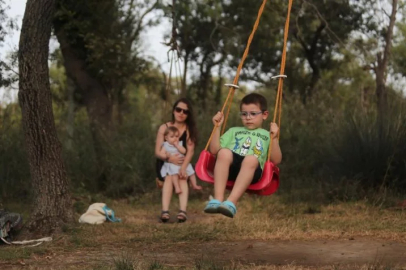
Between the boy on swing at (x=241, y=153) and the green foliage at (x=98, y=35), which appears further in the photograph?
the green foliage at (x=98, y=35)

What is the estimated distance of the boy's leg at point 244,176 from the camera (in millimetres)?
5996

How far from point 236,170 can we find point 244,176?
0.65 ft

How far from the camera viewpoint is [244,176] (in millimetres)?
6039

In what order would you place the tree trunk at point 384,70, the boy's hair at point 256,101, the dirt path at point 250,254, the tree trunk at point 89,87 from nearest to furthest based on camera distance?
the dirt path at point 250,254
the boy's hair at point 256,101
the tree trunk at point 384,70
the tree trunk at point 89,87

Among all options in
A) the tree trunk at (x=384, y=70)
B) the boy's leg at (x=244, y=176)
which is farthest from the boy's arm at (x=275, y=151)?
the tree trunk at (x=384, y=70)

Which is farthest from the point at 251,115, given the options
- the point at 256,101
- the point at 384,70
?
the point at 384,70

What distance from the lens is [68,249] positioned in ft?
21.2

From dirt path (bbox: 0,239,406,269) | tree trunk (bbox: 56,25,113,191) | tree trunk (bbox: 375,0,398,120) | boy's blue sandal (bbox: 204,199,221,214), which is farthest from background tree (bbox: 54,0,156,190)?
boy's blue sandal (bbox: 204,199,221,214)

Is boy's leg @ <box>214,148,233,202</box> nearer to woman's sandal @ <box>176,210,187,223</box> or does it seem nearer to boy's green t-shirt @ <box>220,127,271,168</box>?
boy's green t-shirt @ <box>220,127,271,168</box>

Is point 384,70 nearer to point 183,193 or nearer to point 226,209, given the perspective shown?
point 183,193

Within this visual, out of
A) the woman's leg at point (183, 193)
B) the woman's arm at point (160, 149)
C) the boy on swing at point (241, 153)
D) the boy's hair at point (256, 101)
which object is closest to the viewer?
the boy on swing at point (241, 153)

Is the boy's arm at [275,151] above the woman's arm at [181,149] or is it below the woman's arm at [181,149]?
above

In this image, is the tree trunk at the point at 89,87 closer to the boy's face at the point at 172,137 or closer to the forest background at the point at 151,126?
the forest background at the point at 151,126

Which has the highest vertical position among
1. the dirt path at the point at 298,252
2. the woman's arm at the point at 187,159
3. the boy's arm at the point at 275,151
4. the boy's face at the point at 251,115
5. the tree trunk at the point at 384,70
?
A: the tree trunk at the point at 384,70
